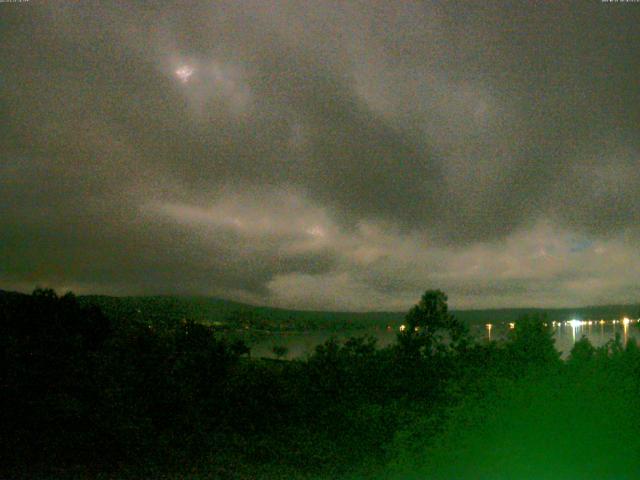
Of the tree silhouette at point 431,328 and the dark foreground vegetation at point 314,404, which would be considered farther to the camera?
the tree silhouette at point 431,328

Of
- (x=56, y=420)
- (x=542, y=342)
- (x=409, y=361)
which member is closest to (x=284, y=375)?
(x=409, y=361)

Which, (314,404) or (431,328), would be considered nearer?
(314,404)

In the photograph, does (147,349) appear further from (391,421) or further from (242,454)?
(391,421)

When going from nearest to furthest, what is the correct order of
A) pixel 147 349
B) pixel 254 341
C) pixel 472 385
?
pixel 472 385 < pixel 147 349 < pixel 254 341

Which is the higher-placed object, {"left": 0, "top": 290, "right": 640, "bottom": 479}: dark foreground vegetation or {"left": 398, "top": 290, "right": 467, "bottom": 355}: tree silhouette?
{"left": 398, "top": 290, "right": 467, "bottom": 355}: tree silhouette

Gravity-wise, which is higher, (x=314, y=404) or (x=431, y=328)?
(x=431, y=328)

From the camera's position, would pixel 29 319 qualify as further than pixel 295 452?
Yes

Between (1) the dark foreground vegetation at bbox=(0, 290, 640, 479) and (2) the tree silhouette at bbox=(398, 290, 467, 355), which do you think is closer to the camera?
(1) the dark foreground vegetation at bbox=(0, 290, 640, 479)

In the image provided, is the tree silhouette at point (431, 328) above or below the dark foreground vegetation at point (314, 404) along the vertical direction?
above
